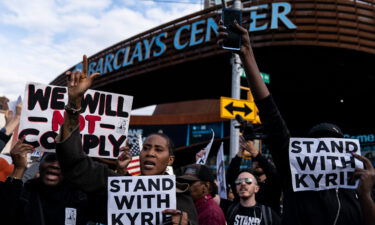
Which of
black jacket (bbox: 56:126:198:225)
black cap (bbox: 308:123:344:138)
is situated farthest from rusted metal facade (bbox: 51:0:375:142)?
black jacket (bbox: 56:126:198:225)

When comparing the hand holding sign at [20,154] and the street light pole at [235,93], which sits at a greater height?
the street light pole at [235,93]

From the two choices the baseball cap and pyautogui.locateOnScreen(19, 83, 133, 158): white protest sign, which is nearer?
pyautogui.locateOnScreen(19, 83, 133, 158): white protest sign

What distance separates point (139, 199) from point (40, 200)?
958 millimetres

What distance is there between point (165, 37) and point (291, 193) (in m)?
15.8

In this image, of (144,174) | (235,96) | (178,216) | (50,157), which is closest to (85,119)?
(50,157)

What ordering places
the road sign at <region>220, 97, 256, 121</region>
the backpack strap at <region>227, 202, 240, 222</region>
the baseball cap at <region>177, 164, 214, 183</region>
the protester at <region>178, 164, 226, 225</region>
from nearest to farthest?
the protester at <region>178, 164, 226, 225</region>
the baseball cap at <region>177, 164, 214, 183</region>
the backpack strap at <region>227, 202, 240, 222</region>
the road sign at <region>220, 97, 256, 121</region>

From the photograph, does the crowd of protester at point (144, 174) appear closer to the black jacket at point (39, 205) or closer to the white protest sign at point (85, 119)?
the black jacket at point (39, 205)

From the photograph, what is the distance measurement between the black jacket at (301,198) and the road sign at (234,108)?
6.02 meters

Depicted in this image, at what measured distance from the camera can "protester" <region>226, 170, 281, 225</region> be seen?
191 inches

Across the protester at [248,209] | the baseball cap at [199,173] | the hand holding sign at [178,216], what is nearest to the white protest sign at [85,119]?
the hand holding sign at [178,216]

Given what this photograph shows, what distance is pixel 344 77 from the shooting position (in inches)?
682

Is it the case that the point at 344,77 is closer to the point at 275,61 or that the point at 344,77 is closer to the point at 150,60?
the point at 275,61

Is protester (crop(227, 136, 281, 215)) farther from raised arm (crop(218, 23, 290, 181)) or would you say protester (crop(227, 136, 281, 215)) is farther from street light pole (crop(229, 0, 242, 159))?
street light pole (crop(229, 0, 242, 159))

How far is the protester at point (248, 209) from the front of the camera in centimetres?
484
